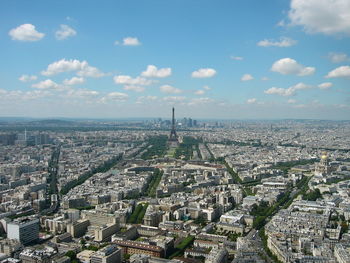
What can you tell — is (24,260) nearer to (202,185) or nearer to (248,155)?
(202,185)

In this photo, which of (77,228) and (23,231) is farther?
(77,228)

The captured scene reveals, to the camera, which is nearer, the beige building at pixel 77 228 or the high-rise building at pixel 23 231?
the high-rise building at pixel 23 231

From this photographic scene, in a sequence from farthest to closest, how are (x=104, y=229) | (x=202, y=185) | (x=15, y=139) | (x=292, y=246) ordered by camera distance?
(x=15, y=139) < (x=202, y=185) < (x=104, y=229) < (x=292, y=246)

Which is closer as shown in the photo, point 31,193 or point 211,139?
point 31,193

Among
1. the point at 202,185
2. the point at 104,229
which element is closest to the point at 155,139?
the point at 202,185

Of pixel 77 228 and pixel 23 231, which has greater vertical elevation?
pixel 23 231

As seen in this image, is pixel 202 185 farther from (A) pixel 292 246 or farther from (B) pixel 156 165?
(A) pixel 292 246

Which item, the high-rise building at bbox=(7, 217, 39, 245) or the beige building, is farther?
the beige building

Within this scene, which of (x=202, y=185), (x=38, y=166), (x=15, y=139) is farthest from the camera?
(x=15, y=139)
